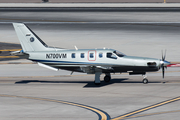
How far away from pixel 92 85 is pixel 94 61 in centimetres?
205

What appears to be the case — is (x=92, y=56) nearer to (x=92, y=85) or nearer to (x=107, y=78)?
(x=92, y=85)

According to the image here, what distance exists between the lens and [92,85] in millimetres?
30719

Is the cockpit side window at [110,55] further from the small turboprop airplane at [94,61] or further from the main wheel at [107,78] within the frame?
the main wheel at [107,78]

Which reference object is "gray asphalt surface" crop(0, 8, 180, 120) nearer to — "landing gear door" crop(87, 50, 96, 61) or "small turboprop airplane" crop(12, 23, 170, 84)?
"small turboprop airplane" crop(12, 23, 170, 84)

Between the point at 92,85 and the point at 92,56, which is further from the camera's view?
the point at 92,85

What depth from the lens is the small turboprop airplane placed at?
1177 inches

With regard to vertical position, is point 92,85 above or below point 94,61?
below

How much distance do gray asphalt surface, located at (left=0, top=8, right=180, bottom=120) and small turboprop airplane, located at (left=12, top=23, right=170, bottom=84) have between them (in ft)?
4.37

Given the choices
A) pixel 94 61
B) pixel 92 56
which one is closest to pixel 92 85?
pixel 94 61

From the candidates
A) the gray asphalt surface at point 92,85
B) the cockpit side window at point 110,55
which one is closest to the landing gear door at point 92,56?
the cockpit side window at point 110,55

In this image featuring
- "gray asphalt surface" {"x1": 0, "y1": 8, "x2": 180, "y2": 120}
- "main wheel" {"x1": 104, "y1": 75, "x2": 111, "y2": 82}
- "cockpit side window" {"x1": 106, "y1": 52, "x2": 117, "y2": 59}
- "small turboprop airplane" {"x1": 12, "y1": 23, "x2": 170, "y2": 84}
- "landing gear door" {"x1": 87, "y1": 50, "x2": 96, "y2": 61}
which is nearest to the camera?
"gray asphalt surface" {"x1": 0, "y1": 8, "x2": 180, "y2": 120}

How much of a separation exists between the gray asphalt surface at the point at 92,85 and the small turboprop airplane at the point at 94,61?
1333mm

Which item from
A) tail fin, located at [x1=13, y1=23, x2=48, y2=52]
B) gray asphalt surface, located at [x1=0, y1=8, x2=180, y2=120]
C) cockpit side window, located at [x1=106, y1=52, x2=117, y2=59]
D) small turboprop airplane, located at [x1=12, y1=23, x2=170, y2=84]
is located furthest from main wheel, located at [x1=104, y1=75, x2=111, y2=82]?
tail fin, located at [x1=13, y1=23, x2=48, y2=52]

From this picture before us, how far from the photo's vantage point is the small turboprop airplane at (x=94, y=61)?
98.1 feet
